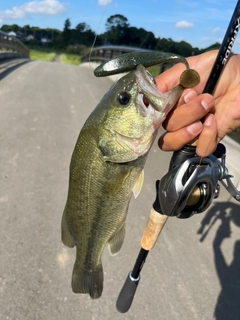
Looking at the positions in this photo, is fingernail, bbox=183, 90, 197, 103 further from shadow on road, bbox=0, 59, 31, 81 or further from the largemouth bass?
shadow on road, bbox=0, 59, 31, 81

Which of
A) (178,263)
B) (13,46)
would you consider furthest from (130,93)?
(13,46)

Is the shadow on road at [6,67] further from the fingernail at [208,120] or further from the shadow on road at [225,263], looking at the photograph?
the fingernail at [208,120]

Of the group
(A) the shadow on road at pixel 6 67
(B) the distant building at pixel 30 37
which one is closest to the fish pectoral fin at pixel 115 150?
(A) the shadow on road at pixel 6 67

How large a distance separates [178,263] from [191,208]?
5.74 ft

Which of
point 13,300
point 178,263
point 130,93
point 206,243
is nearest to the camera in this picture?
point 130,93

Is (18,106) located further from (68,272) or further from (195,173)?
(195,173)

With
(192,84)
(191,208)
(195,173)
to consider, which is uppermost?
(192,84)

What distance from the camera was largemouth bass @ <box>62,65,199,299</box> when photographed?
1682 mm

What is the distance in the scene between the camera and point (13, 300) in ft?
9.25

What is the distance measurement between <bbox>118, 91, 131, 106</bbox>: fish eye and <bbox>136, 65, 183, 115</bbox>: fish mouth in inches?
2.5

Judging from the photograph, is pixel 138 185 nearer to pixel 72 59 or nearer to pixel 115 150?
pixel 115 150

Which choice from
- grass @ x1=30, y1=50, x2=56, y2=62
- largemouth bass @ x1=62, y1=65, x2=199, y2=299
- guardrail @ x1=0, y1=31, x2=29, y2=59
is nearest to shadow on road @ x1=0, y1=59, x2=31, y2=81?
guardrail @ x1=0, y1=31, x2=29, y2=59

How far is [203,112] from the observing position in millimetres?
1682

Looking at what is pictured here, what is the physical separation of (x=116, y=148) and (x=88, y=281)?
0.89 meters
